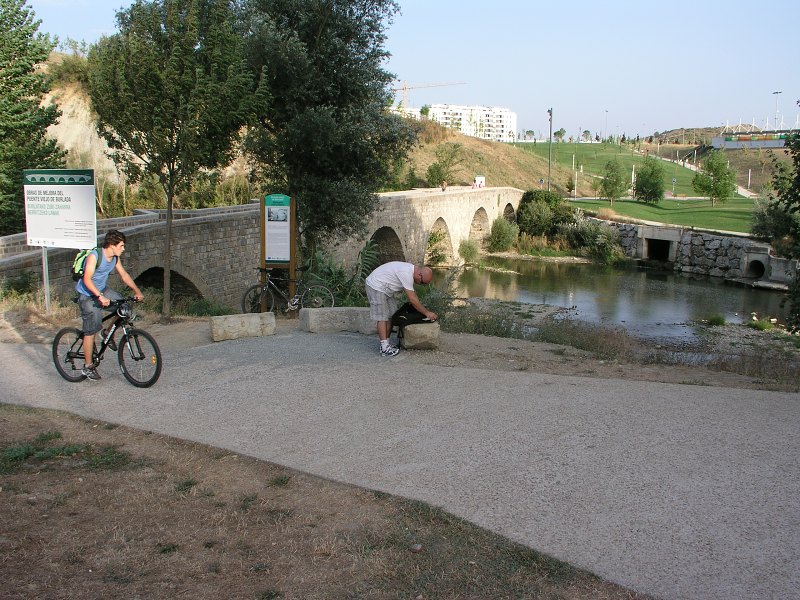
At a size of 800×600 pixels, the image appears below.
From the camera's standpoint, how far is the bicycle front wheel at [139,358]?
23.2ft

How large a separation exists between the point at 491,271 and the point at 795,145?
2730 centimetres

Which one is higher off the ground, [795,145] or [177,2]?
[177,2]

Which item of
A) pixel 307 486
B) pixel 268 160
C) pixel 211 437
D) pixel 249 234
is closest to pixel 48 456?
pixel 211 437

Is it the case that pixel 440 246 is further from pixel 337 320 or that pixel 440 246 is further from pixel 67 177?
pixel 67 177

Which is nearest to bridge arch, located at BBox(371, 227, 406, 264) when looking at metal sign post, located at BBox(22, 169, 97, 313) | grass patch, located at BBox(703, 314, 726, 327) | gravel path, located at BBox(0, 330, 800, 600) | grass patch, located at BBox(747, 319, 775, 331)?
grass patch, located at BBox(703, 314, 726, 327)

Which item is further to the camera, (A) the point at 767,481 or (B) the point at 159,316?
(B) the point at 159,316

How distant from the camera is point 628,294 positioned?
1243 inches

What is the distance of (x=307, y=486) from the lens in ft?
15.6

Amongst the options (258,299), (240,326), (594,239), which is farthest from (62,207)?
(594,239)

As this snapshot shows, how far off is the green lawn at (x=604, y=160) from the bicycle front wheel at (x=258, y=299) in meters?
61.8

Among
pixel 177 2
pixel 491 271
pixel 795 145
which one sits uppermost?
pixel 177 2

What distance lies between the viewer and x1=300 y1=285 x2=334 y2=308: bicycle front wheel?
1365 centimetres

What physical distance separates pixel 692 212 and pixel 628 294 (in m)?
21.9

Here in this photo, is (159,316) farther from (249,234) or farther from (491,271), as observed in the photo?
(491,271)
